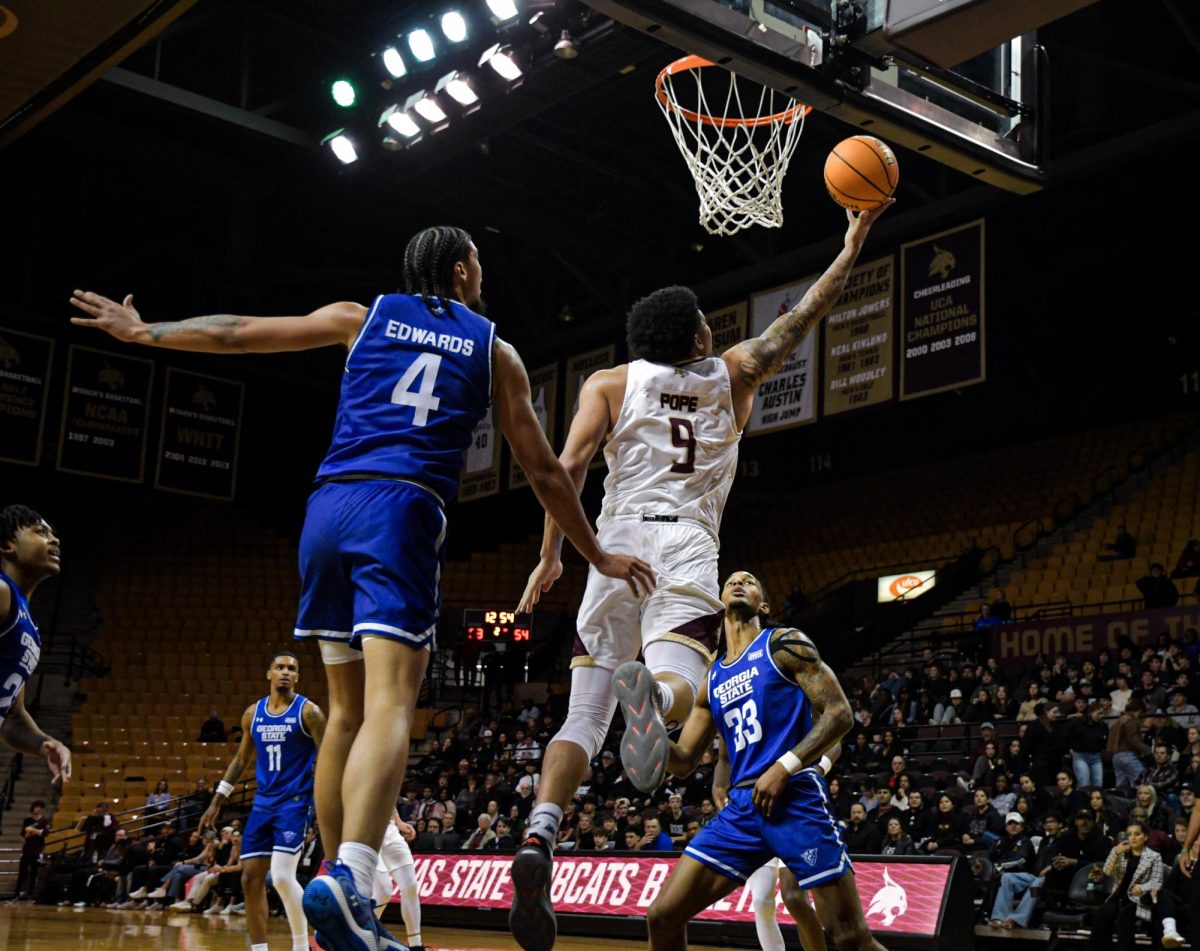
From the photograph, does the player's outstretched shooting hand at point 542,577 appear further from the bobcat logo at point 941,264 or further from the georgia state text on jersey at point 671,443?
the bobcat logo at point 941,264

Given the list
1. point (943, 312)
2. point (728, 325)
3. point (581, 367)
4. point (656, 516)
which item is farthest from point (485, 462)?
point (656, 516)

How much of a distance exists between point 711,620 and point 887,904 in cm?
652

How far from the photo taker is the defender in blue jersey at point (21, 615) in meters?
5.05

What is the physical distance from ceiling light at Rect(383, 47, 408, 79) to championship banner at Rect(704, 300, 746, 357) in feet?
17.9

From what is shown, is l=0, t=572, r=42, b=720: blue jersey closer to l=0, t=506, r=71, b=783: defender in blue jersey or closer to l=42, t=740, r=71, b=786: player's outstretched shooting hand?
l=0, t=506, r=71, b=783: defender in blue jersey

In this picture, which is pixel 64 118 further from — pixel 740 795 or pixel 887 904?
pixel 740 795

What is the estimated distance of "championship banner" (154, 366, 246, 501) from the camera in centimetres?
2400

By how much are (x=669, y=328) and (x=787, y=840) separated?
7.31 ft

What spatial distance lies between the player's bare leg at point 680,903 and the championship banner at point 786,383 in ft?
42.2

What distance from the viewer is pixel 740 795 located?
612 cm

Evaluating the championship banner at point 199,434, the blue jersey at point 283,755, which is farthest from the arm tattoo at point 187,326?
the championship banner at point 199,434

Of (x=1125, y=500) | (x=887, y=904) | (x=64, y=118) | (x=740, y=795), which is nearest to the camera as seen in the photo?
(x=740, y=795)

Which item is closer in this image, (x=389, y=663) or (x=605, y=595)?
(x=389, y=663)

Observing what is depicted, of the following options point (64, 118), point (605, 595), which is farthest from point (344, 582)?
point (64, 118)
